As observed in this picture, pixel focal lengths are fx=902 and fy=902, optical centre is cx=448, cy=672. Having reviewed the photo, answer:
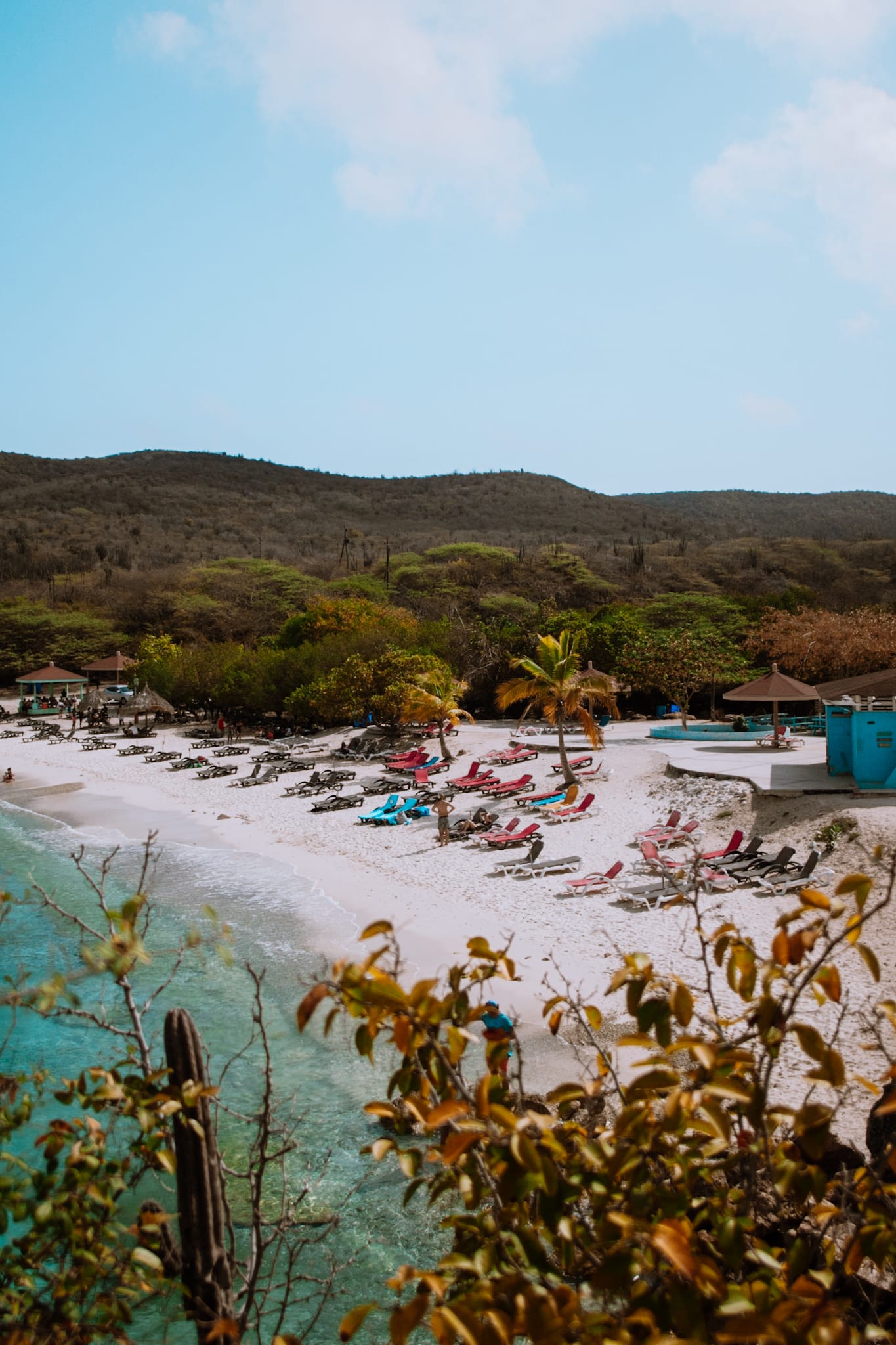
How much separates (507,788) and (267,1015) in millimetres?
10937

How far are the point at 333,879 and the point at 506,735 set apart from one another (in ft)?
46.6

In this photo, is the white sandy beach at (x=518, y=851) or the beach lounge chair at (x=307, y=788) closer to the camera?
the white sandy beach at (x=518, y=851)

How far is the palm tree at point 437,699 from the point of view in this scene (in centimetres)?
2597

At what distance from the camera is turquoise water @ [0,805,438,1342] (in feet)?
25.7

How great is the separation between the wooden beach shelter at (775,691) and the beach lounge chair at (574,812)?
6.50 m

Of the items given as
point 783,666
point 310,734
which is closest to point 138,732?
point 310,734

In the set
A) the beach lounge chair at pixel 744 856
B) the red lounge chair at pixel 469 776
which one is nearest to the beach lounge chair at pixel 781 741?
the red lounge chair at pixel 469 776

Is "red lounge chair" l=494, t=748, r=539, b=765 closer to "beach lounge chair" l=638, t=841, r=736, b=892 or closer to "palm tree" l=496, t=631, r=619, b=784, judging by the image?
"palm tree" l=496, t=631, r=619, b=784

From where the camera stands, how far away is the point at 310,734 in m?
35.1

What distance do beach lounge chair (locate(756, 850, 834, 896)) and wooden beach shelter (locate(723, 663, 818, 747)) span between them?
10.7m

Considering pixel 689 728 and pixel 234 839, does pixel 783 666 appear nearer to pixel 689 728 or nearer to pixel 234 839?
pixel 689 728

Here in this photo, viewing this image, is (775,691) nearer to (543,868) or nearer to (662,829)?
(662,829)

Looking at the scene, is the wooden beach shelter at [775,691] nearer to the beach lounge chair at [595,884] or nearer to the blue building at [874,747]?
the blue building at [874,747]

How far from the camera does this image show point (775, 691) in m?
24.8
